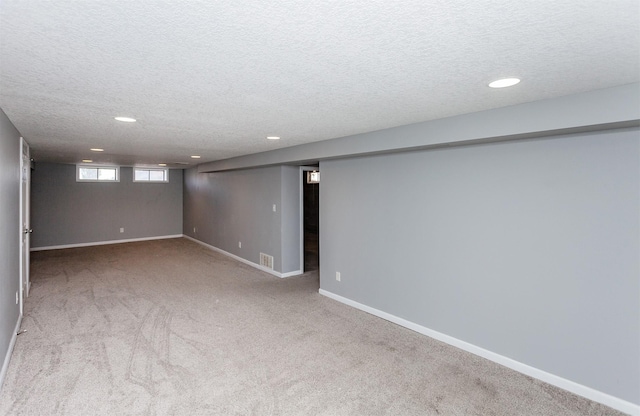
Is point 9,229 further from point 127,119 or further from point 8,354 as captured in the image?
point 127,119

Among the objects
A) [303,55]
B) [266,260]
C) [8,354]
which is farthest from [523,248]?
[8,354]

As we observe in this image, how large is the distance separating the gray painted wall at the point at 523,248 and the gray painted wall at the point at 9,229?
351cm

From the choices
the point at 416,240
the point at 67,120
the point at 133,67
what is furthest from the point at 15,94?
the point at 416,240

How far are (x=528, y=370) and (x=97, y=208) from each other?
9924 mm

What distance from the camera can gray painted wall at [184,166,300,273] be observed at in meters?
5.65

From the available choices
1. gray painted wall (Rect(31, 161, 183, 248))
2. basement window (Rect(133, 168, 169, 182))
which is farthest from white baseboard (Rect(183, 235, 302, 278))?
basement window (Rect(133, 168, 169, 182))

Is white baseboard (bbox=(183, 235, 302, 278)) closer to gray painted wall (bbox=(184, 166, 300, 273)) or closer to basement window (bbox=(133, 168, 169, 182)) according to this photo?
gray painted wall (bbox=(184, 166, 300, 273))

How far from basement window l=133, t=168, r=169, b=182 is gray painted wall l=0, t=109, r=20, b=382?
5.97 metres

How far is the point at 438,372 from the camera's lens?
8.83ft

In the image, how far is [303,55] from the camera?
1527 millimetres

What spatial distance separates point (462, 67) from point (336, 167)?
2825 mm

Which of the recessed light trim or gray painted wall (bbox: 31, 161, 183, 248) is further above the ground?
the recessed light trim

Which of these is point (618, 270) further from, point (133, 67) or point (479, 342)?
point (133, 67)

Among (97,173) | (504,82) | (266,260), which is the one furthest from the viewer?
(97,173)
